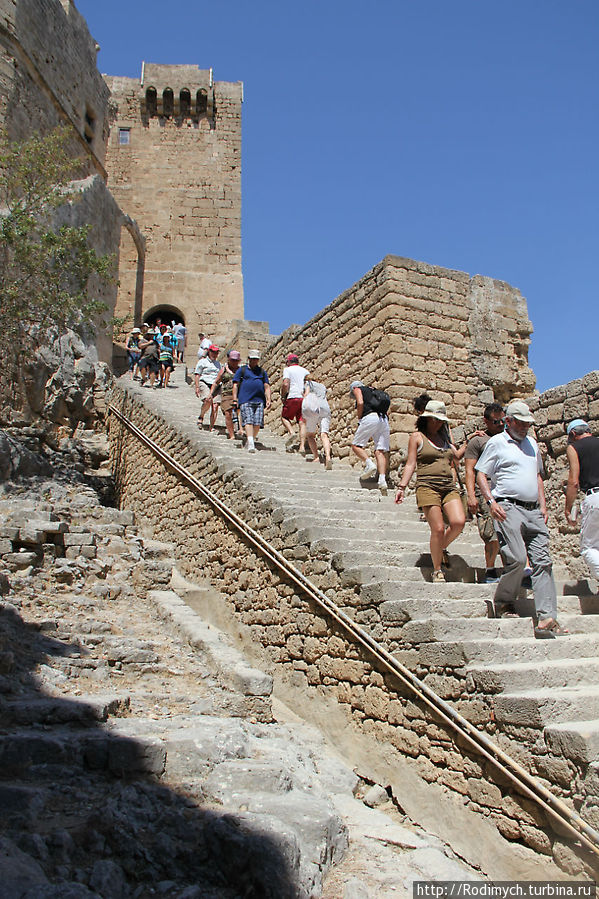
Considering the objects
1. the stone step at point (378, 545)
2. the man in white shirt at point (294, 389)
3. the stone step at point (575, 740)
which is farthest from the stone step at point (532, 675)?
the man in white shirt at point (294, 389)

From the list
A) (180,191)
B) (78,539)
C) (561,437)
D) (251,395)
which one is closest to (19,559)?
(78,539)

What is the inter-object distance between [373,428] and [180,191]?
19833mm

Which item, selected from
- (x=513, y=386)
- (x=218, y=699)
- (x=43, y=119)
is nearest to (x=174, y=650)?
(x=218, y=699)

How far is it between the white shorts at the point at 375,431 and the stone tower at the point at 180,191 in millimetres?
15803

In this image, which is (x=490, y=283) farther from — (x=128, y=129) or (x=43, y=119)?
(x=128, y=129)

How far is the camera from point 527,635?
4441 millimetres

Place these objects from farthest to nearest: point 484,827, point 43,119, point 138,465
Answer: point 43,119 < point 138,465 < point 484,827

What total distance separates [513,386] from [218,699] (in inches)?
270

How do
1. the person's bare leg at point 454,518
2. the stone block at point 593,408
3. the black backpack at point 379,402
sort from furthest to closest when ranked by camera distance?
the black backpack at point 379,402 → the stone block at point 593,408 → the person's bare leg at point 454,518

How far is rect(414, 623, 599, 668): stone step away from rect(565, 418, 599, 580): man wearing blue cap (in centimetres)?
63

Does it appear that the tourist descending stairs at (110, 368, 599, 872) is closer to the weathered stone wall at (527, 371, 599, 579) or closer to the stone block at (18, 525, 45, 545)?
the weathered stone wall at (527, 371, 599, 579)

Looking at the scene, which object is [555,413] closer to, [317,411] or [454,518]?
[454,518]

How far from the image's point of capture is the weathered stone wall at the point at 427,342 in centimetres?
908

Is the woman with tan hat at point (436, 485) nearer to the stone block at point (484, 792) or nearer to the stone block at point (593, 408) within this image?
the stone block at point (593, 408)
